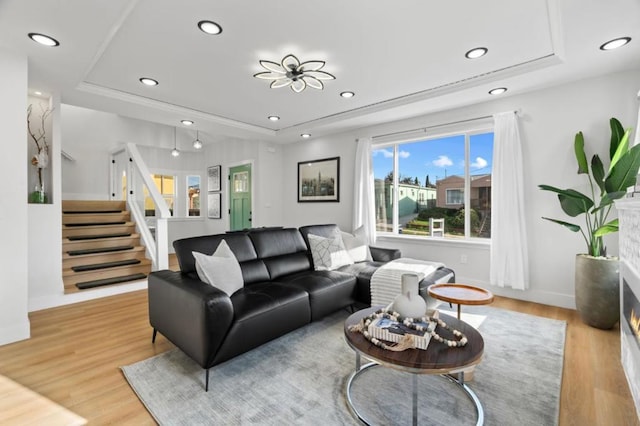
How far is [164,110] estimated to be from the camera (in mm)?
4102

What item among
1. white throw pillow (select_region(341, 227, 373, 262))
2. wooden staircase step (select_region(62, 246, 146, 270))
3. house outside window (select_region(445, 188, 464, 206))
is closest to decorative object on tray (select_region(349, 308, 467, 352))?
white throw pillow (select_region(341, 227, 373, 262))

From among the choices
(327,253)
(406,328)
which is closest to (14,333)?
(327,253)

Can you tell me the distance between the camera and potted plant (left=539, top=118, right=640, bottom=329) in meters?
2.63

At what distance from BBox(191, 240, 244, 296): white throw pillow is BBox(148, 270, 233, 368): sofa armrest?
0.10 metres

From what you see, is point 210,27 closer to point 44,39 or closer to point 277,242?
point 44,39

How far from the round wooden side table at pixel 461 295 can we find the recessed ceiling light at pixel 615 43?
2312 millimetres

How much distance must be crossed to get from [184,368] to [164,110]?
3.41 meters

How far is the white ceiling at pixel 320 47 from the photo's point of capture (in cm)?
210

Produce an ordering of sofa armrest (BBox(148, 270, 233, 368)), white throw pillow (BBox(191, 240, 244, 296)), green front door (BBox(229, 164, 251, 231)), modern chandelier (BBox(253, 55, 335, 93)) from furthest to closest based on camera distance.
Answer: green front door (BBox(229, 164, 251, 231))
modern chandelier (BBox(253, 55, 335, 93))
white throw pillow (BBox(191, 240, 244, 296))
sofa armrest (BBox(148, 270, 233, 368))

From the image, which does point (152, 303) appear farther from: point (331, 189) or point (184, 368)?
point (331, 189)

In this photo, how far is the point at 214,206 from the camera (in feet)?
23.6

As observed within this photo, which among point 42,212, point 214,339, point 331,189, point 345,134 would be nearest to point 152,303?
point 214,339

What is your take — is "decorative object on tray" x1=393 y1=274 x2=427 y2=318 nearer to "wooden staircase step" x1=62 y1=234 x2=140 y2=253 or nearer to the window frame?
the window frame

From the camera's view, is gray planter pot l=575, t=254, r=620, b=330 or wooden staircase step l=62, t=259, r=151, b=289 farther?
wooden staircase step l=62, t=259, r=151, b=289
